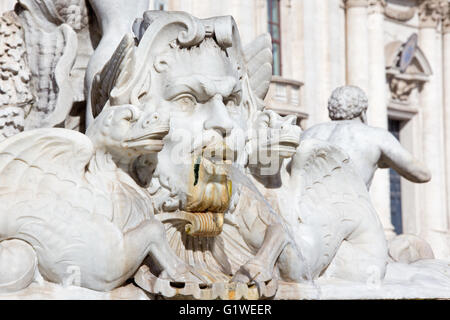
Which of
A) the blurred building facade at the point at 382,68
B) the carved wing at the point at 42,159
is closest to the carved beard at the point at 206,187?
the carved wing at the point at 42,159

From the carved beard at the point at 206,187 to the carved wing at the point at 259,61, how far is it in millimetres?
682

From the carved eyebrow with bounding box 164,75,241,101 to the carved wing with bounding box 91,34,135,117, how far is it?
153 mm

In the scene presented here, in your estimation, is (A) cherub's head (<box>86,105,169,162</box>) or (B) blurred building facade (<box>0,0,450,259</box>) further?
(B) blurred building facade (<box>0,0,450,259</box>)

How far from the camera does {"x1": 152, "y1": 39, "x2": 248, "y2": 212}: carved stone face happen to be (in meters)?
3.26

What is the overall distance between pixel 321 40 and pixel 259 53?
48.5 ft

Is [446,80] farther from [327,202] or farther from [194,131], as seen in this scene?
[194,131]

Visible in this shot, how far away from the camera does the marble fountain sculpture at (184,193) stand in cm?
293

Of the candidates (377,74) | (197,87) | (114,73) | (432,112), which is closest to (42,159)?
(114,73)

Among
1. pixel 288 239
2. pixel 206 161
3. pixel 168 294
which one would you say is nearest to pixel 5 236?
pixel 168 294

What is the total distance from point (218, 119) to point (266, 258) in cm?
50

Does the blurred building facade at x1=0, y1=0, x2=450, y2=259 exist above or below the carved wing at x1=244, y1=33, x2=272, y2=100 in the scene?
above

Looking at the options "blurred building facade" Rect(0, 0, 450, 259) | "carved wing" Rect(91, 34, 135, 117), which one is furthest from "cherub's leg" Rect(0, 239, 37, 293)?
"blurred building facade" Rect(0, 0, 450, 259)

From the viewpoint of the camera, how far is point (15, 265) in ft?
9.34

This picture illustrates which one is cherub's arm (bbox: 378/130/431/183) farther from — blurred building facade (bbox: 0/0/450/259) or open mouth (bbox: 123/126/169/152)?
blurred building facade (bbox: 0/0/450/259)
